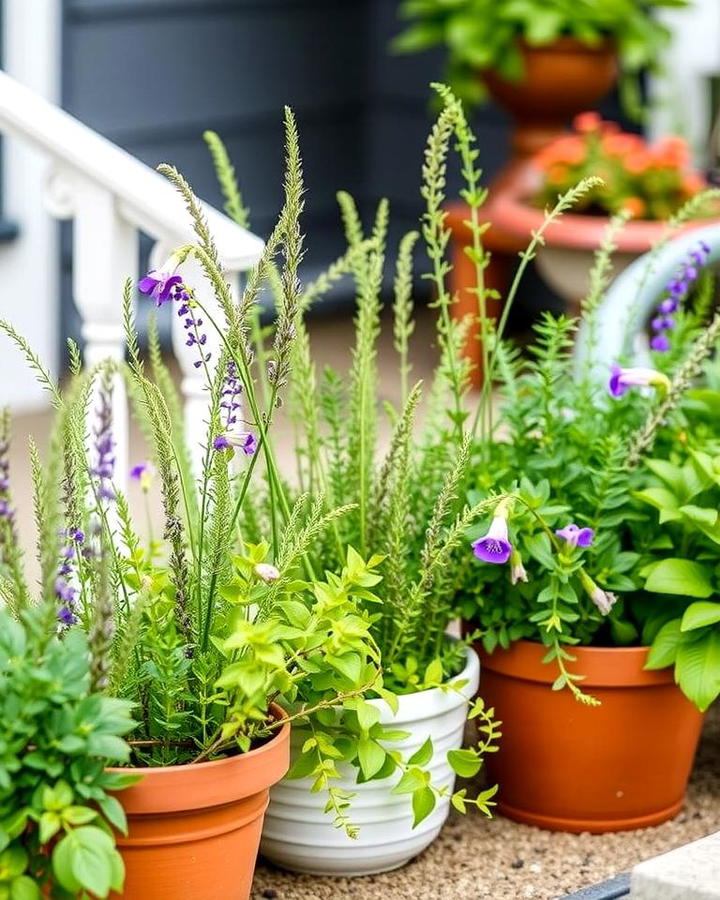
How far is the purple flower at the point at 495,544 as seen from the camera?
2053mm

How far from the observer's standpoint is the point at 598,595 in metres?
2.21

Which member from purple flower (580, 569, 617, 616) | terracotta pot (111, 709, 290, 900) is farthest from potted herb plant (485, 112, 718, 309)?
terracotta pot (111, 709, 290, 900)

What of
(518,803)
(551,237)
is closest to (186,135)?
(551,237)

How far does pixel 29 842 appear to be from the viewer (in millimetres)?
1724

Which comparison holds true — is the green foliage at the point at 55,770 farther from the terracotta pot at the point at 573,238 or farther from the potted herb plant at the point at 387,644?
the terracotta pot at the point at 573,238

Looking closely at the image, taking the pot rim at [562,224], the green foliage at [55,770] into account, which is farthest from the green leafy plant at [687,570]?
the pot rim at [562,224]

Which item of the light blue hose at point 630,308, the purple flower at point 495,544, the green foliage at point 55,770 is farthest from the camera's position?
the light blue hose at point 630,308

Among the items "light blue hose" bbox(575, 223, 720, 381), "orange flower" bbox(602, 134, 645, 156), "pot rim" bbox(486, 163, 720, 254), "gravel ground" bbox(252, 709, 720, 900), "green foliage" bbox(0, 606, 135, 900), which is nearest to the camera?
"green foliage" bbox(0, 606, 135, 900)

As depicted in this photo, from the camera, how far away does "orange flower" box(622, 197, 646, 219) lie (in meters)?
4.94

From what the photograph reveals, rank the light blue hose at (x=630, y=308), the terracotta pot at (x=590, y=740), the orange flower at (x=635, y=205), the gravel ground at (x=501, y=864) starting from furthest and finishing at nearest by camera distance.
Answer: the orange flower at (x=635, y=205) → the light blue hose at (x=630, y=308) → the terracotta pot at (x=590, y=740) → the gravel ground at (x=501, y=864)

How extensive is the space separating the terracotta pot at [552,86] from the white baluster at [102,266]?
2874mm

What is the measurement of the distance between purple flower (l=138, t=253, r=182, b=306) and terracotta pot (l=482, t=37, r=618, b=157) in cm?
343

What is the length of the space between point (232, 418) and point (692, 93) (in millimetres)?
4001

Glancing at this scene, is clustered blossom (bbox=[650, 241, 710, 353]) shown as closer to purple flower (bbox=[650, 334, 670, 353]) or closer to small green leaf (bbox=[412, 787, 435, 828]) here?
purple flower (bbox=[650, 334, 670, 353])
